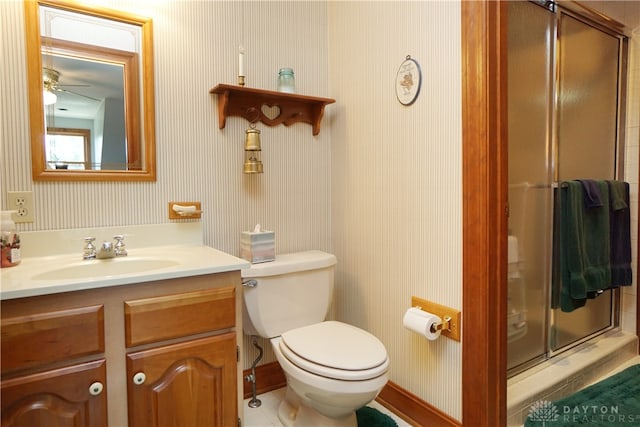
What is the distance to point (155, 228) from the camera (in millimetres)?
1579

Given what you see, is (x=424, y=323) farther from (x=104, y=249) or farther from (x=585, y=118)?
(x=585, y=118)

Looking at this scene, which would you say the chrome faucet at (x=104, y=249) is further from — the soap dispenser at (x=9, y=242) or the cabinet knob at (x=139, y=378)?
the cabinet knob at (x=139, y=378)

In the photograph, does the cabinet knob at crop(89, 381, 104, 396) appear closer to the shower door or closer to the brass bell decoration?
the brass bell decoration

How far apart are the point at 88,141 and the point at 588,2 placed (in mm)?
2664

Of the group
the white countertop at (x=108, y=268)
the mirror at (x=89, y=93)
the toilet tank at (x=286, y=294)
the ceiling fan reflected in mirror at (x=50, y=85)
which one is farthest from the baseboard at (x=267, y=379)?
the ceiling fan reflected in mirror at (x=50, y=85)

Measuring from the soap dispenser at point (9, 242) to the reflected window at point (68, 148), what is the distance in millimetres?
273

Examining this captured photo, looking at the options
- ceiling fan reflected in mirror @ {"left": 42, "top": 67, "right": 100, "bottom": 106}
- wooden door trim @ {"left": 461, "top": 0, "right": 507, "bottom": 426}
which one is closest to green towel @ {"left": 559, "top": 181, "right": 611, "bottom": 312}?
wooden door trim @ {"left": 461, "top": 0, "right": 507, "bottom": 426}

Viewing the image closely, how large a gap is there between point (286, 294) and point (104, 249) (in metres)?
0.74

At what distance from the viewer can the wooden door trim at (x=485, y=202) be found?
4.18 feet

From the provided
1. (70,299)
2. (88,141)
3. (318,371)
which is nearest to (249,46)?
(88,141)

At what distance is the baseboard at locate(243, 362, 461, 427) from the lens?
4.89ft

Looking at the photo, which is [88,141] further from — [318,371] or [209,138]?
[318,371]

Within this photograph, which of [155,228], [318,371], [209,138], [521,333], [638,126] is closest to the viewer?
[318,371]

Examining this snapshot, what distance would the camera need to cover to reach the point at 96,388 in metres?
1.03
